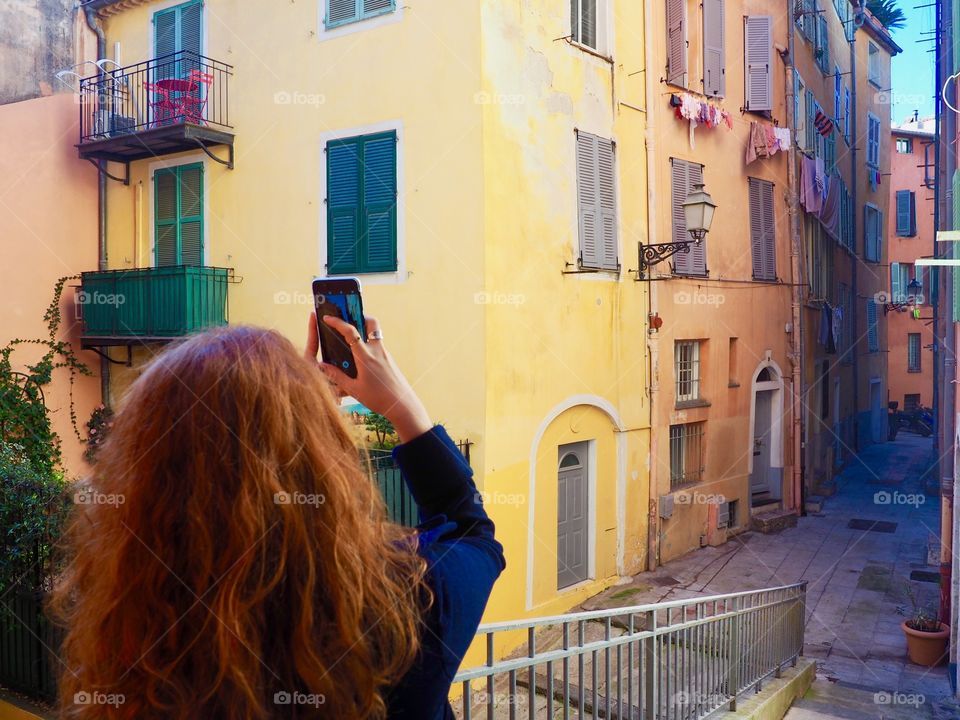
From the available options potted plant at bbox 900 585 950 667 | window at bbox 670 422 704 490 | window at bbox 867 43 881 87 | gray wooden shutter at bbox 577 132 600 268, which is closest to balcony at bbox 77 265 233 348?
gray wooden shutter at bbox 577 132 600 268

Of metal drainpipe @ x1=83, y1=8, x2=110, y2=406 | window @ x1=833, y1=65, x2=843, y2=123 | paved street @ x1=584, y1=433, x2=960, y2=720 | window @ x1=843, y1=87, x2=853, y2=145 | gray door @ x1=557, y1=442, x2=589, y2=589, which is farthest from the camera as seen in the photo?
window @ x1=843, y1=87, x2=853, y2=145

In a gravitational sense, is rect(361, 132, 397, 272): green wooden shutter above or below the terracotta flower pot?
above

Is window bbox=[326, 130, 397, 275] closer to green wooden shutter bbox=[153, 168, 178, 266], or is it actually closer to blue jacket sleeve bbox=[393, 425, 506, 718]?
green wooden shutter bbox=[153, 168, 178, 266]

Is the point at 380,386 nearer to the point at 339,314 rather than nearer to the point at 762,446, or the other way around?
the point at 339,314

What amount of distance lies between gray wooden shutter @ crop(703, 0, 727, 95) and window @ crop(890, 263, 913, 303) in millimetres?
13580

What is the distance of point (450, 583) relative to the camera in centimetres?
142

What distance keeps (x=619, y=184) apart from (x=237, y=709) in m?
11.3

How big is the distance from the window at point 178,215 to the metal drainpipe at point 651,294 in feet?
21.8

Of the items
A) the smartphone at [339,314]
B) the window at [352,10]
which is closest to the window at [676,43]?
the window at [352,10]

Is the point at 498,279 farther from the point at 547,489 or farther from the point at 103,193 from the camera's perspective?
the point at 103,193

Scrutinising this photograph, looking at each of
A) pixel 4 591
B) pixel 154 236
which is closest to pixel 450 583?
pixel 4 591

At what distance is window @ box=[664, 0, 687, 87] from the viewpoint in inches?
507

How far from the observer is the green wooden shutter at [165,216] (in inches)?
488

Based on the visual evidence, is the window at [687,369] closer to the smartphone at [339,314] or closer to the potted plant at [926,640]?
the potted plant at [926,640]
